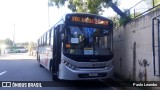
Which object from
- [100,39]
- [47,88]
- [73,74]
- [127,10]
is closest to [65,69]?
[73,74]

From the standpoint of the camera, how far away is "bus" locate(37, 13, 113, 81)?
11.3m

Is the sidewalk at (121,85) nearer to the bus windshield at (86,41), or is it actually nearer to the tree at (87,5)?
the bus windshield at (86,41)

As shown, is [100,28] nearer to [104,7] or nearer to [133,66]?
[133,66]

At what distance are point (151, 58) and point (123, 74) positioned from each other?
3.92 meters

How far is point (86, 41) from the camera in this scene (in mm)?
11500

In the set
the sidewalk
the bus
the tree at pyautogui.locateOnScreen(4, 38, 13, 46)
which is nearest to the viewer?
the sidewalk

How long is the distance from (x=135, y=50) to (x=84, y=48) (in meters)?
2.46

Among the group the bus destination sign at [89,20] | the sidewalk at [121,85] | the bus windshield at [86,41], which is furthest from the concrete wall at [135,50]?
the bus destination sign at [89,20]

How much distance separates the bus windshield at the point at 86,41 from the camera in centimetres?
1137

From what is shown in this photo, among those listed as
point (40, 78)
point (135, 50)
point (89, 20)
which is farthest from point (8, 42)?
point (135, 50)

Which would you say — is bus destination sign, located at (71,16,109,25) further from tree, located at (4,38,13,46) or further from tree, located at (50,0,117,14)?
tree, located at (4,38,13,46)

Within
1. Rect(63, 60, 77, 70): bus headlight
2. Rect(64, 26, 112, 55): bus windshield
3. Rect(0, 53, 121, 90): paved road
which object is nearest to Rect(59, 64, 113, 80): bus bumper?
Rect(63, 60, 77, 70): bus headlight

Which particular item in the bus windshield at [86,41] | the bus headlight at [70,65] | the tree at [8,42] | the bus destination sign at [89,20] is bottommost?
the bus headlight at [70,65]

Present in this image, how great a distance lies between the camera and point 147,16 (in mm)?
10844
